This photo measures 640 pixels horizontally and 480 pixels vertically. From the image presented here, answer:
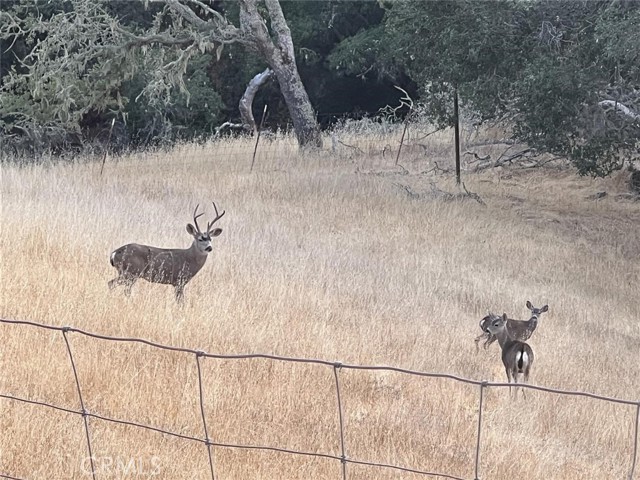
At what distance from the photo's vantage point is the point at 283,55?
23.1m

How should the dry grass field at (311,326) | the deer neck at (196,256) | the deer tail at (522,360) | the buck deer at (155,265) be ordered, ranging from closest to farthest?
the dry grass field at (311,326), the deer tail at (522,360), the buck deer at (155,265), the deer neck at (196,256)

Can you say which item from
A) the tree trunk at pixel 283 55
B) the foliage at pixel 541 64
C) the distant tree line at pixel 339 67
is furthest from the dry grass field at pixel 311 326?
the tree trunk at pixel 283 55

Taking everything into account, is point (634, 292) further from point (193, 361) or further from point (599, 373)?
point (193, 361)

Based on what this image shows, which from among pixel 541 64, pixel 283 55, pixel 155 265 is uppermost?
pixel 541 64

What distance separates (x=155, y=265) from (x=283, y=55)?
15.0 m

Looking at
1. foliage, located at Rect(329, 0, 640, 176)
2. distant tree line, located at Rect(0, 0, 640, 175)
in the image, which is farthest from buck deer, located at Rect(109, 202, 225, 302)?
foliage, located at Rect(329, 0, 640, 176)

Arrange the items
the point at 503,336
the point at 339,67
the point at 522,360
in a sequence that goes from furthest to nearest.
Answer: the point at 339,67
the point at 503,336
the point at 522,360

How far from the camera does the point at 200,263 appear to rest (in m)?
9.08

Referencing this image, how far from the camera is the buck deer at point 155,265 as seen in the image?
28.3 ft

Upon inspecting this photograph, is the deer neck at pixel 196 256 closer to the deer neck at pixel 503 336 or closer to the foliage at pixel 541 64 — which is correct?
the deer neck at pixel 503 336

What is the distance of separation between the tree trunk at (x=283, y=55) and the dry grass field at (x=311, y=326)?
4.49 meters

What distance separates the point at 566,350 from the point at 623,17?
6.22 m

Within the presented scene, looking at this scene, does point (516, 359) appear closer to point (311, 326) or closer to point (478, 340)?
point (478, 340)

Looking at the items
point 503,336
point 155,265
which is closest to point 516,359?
point 503,336
